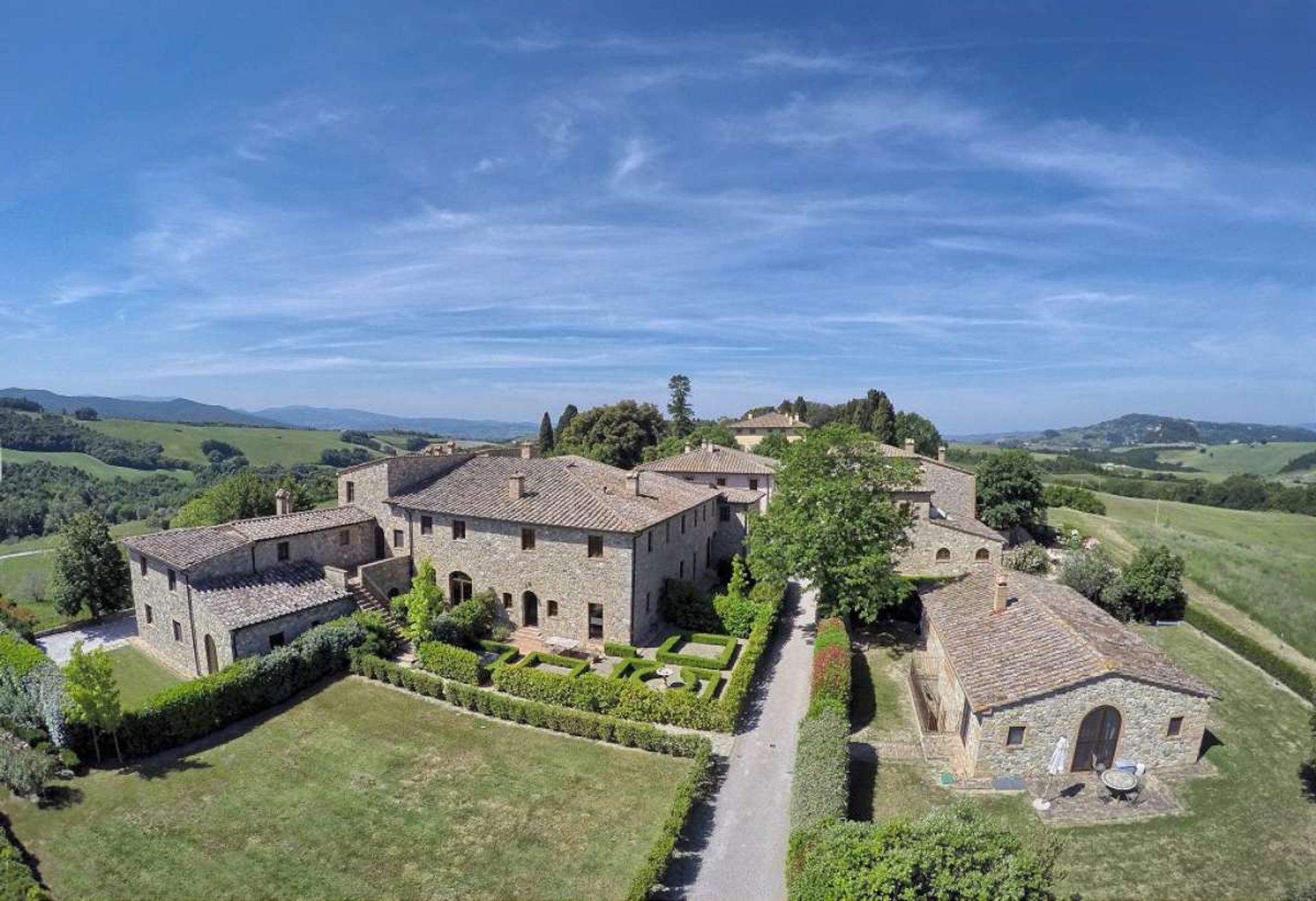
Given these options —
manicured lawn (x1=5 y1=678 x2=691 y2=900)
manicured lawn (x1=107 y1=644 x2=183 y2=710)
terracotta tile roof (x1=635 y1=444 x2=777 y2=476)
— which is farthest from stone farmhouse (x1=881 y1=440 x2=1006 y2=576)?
manicured lawn (x1=107 y1=644 x2=183 y2=710)

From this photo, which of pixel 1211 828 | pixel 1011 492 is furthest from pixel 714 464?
pixel 1211 828

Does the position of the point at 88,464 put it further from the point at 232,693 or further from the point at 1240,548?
the point at 1240,548

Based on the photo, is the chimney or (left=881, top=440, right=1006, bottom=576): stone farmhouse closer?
the chimney

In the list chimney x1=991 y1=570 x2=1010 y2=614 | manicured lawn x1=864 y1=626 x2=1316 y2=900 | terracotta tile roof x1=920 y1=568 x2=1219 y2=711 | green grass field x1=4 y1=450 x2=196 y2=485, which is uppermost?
chimney x1=991 y1=570 x2=1010 y2=614

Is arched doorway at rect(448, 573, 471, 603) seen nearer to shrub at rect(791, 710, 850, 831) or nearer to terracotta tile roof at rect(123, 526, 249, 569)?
terracotta tile roof at rect(123, 526, 249, 569)

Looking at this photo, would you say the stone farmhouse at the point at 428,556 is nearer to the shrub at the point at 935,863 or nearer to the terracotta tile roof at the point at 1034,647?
the terracotta tile roof at the point at 1034,647

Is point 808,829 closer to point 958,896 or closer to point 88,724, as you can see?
point 958,896
